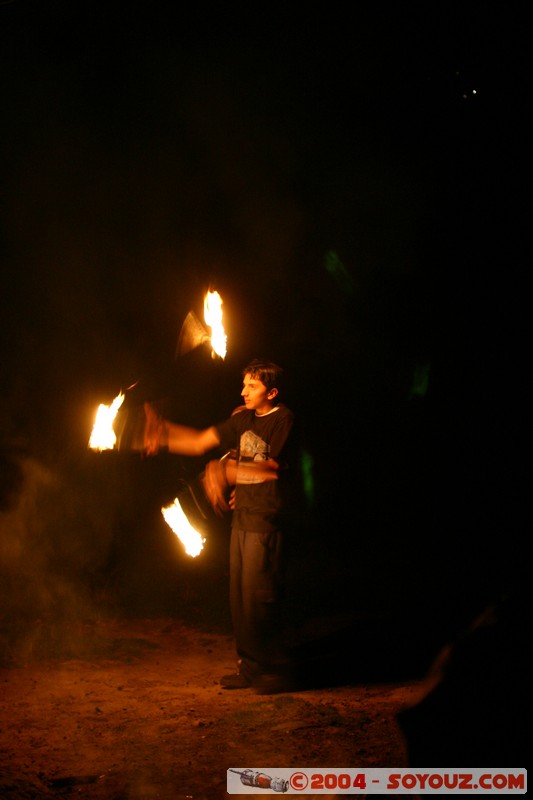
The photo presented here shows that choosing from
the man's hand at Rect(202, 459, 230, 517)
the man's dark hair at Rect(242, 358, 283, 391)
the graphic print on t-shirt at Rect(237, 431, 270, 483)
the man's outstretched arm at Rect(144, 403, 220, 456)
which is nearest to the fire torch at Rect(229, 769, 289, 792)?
the man's hand at Rect(202, 459, 230, 517)

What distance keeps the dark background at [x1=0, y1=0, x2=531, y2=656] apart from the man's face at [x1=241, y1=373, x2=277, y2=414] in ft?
7.45

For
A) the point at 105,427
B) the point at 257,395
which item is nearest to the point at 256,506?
the point at 257,395

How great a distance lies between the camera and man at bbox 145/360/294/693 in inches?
212

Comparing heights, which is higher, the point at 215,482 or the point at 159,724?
the point at 215,482

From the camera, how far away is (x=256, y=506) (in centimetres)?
542

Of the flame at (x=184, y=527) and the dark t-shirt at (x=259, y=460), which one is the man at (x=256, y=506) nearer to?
the dark t-shirt at (x=259, y=460)

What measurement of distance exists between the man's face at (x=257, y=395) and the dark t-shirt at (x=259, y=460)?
2.7 inches

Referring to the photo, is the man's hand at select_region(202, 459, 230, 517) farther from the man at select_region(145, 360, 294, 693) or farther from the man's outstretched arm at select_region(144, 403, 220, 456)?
the man's outstretched arm at select_region(144, 403, 220, 456)

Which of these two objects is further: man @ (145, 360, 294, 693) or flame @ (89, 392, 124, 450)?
flame @ (89, 392, 124, 450)

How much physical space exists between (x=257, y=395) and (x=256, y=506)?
2.70 feet

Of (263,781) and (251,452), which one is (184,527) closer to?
(251,452)

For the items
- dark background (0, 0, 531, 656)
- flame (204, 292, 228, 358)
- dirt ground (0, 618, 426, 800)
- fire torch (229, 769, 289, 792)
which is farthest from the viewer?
dark background (0, 0, 531, 656)

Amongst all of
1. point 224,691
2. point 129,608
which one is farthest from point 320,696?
point 129,608

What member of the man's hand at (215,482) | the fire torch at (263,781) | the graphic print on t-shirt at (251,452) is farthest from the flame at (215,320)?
the fire torch at (263,781)
